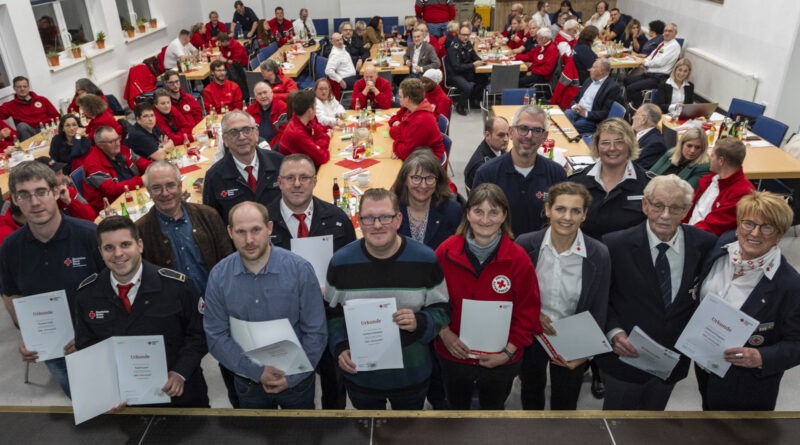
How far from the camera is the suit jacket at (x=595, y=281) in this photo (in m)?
2.60

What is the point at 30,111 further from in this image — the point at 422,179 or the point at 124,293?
the point at 422,179

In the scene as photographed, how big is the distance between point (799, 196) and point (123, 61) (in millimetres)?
11644

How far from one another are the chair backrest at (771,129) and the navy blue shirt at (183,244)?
6147mm

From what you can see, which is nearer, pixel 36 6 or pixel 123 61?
pixel 36 6

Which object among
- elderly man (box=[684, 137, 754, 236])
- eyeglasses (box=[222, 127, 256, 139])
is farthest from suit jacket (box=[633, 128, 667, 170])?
eyeglasses (box=[222, 127, 256, 139])

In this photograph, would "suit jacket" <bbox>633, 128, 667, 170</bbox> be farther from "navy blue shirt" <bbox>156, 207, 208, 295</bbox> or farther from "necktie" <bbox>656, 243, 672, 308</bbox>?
"navy blue shirt" <bbox>156, 207, 208, 295</bbox>

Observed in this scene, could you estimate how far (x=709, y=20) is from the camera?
986cm

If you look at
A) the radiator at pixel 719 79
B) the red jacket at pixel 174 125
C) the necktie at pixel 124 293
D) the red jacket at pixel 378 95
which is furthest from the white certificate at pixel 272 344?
the radiator at pixel 719 79

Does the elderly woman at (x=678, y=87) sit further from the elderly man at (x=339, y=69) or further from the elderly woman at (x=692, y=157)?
the elderly man at (x=339, y=69)

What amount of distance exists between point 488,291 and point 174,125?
522 cm

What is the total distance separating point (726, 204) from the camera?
149 inches

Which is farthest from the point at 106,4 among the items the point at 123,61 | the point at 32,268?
the point at 32,268

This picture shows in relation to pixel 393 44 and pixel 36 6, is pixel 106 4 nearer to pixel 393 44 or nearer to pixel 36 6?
pixel 36 6

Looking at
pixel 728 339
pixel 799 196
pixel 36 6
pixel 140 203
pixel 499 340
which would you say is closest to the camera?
pixel 728 339
